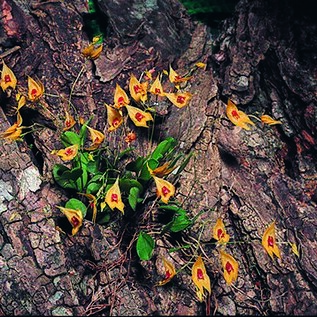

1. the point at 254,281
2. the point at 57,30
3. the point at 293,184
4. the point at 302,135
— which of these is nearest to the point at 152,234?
the point at 254,281

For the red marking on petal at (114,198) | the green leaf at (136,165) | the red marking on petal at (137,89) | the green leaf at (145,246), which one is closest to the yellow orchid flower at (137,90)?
the red marking on petal at (137,89)

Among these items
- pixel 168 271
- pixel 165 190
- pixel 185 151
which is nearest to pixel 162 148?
pixel 185 151

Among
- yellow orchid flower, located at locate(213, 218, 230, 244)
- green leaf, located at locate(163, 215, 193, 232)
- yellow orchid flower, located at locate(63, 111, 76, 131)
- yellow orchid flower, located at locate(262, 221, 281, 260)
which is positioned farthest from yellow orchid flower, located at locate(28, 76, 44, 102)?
yellow orchid flower, located at locate(262, 221, 281, 260)

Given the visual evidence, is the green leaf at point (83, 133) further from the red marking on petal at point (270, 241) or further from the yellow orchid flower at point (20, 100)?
the red marking on petal at point (270, 241)

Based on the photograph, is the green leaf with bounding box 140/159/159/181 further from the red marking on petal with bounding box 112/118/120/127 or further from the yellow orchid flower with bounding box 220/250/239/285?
the yellow orchid flower with bounding box 220/250/239/285

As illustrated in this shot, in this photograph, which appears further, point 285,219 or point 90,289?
point 285,219

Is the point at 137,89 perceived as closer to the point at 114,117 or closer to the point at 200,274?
the point at 114,117

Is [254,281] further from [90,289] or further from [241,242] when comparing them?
[90,289]
